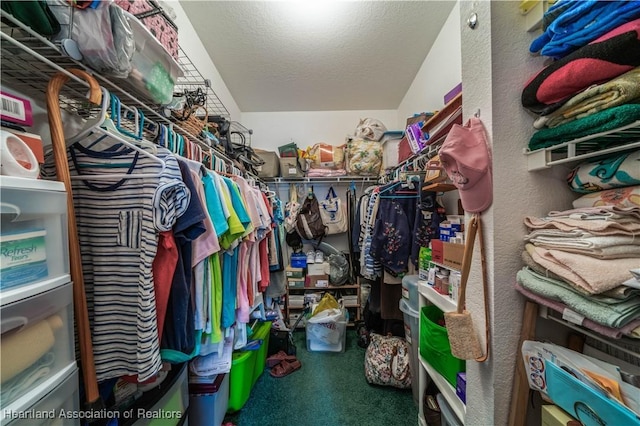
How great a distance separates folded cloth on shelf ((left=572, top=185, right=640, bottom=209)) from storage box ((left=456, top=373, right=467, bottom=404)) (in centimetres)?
76

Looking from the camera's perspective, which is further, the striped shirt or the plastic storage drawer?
the striped shirt

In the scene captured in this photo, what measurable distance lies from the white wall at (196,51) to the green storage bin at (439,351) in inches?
85.3

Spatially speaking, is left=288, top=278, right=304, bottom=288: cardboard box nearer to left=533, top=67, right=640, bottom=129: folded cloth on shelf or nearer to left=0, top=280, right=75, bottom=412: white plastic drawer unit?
left=0, top=280, right=75, bottom=412: white plastic drawer unit

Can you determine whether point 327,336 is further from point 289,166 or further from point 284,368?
point 289,166

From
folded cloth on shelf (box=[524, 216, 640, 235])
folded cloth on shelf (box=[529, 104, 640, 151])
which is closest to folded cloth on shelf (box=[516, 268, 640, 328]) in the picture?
folded cloth on shelf (box=[524, 216, 640, 235])

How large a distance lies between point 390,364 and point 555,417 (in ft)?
3.97

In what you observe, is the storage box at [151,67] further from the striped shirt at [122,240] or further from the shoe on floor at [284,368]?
the shoe on floor at [284,368]

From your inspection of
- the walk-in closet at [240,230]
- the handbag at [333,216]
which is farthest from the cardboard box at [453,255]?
the handbag at [333,216]

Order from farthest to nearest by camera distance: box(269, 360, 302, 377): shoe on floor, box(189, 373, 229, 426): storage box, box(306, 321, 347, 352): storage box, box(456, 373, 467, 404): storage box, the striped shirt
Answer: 1. box(306, 321, 347, 352): storage box
2. box(269, 360, 302, 377): shoe on floor
3. box(189, 373, 229, 426): storage box
4. box(456, 373, 467, 404): storage box
5. the striped shirt

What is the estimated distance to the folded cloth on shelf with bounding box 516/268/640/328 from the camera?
1.46 ft

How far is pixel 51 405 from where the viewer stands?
0.47 metres

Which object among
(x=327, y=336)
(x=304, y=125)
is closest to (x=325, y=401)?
(x=327, y=336)

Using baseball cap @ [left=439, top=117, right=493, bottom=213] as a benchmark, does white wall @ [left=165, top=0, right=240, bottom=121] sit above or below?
above

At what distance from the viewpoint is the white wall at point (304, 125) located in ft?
9.55
